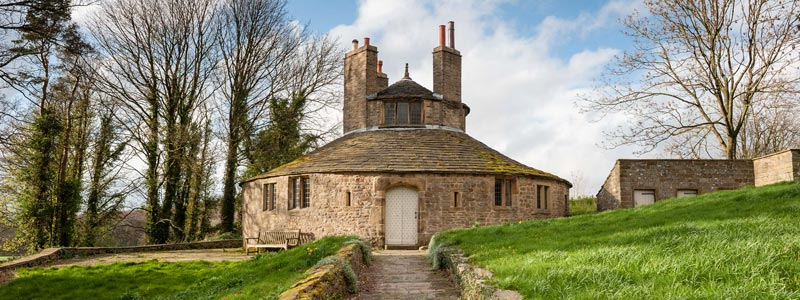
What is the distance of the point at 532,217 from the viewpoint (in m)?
24.5

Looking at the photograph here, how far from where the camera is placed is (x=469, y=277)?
939cm

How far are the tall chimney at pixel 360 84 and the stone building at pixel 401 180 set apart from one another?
1.9 inches

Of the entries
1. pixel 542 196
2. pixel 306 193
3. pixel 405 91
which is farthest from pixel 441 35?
pixel 306 193

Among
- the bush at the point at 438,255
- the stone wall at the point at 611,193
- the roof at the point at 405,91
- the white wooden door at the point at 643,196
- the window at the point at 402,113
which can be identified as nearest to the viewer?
the bush at the point at 438,255

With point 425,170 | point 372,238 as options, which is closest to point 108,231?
point 372,238

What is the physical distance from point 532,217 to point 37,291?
17.1m

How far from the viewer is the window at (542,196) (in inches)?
1010

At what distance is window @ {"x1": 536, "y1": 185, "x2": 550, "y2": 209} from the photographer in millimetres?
25656

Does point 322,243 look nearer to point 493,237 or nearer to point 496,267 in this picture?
point 493,237

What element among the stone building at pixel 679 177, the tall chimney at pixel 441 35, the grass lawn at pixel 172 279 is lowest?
the grass lawn at pixel 172 279

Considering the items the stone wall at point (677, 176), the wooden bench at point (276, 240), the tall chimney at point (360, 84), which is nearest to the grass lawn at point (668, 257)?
the wooden bench at point (276, 240)

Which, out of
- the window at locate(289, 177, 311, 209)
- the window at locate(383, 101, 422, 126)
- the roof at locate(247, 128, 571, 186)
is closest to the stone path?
the roof at locate(247, 128, 571, 186)

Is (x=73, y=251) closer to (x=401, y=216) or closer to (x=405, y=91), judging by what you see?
(x=401, y=216)

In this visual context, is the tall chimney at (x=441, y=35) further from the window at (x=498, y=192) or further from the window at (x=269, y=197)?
the window at (x=269, y=197)
